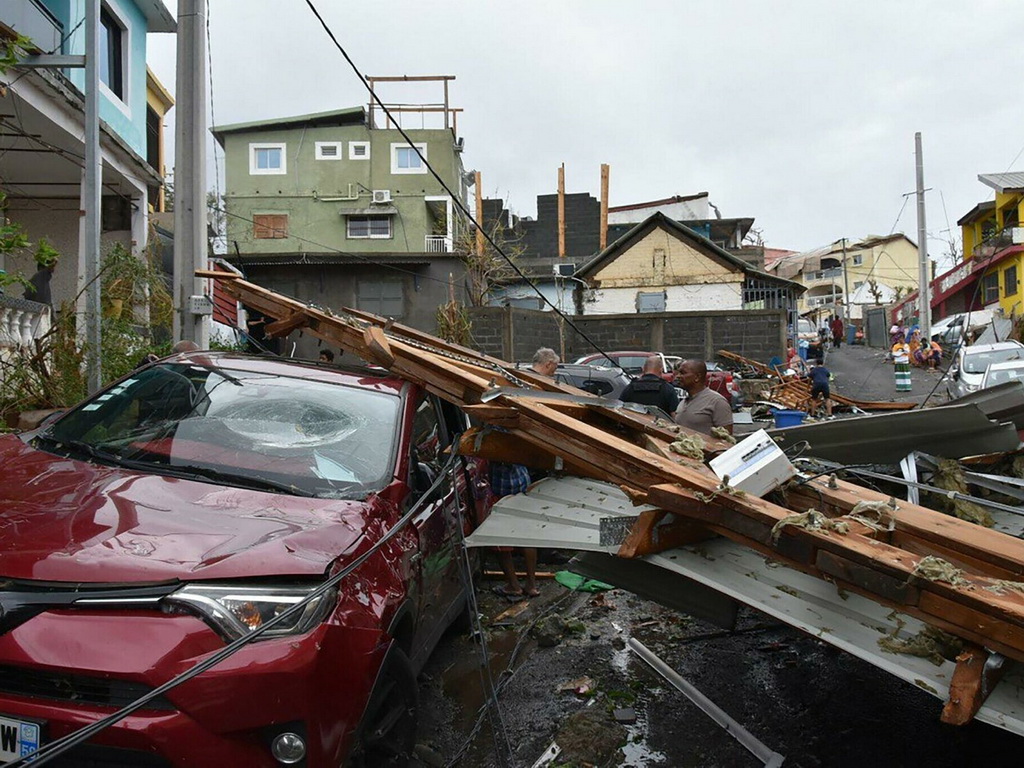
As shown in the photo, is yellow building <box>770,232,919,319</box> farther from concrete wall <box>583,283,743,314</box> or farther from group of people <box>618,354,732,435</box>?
group of people <box>618,354,732,435</box>

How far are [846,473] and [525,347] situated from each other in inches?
709

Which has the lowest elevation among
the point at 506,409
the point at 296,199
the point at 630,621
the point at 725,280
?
the point at 630,621

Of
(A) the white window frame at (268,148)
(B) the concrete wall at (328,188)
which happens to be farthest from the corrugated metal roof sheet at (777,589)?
(A) the white window frame at (268,148)

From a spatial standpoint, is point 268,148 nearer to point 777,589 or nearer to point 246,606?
point 246,606

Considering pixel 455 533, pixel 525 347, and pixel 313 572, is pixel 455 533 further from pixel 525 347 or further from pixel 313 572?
pixel 525 347

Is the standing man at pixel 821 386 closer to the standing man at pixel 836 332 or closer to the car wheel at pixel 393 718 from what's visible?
the car wheel at pixel 393 718

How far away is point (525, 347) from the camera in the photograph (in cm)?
2228

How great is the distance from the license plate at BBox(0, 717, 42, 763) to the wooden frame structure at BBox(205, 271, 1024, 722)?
6.45 ft

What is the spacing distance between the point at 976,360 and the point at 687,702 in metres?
15.7

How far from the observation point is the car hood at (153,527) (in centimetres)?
241

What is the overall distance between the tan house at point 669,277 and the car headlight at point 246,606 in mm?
27805

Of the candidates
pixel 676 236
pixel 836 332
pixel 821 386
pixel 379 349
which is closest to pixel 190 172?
pixel 379 349

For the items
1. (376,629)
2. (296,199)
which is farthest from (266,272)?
(376,629)

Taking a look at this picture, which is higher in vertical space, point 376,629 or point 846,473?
point 846,473
